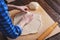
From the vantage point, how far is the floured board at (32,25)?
2.57 feet

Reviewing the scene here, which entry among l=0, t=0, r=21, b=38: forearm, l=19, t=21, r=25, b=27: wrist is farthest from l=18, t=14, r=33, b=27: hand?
l=0, t=0, r=21, b=38: forearm

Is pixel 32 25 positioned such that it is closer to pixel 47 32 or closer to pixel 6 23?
pixel 47 32

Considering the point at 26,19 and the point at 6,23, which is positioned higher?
the point at 6,23

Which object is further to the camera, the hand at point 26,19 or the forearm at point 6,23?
the hand at point 26,19

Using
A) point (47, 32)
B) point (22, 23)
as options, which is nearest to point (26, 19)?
point (22, 23)

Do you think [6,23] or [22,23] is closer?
[6,23]

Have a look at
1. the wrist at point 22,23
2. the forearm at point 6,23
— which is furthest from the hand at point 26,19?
the forearm at point 6,23

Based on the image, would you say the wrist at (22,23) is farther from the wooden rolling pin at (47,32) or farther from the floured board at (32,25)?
the wooden rolling pin at (47,32)

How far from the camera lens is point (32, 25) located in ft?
2.67

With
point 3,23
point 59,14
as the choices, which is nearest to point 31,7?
point 59,14

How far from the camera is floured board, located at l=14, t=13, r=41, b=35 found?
78 centimetres

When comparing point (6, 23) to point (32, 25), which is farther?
point (32, 25)

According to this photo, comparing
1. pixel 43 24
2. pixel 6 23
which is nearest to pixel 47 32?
pixel 43 24

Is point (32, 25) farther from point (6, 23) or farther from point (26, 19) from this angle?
point (6, 23)
